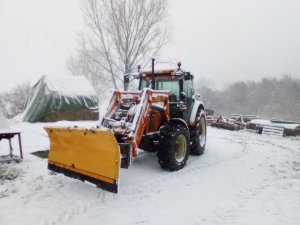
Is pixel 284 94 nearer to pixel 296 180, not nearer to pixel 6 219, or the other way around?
pixel 296 180

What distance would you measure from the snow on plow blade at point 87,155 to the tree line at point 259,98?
128 feet

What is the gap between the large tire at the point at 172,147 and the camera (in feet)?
19.9

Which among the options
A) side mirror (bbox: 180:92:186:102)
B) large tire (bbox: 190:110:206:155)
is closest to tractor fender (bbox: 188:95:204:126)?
large tire (bbox: 190:110:206:155)

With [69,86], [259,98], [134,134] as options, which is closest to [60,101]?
[69,86]

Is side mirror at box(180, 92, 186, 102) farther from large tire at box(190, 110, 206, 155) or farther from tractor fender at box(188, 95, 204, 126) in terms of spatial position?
large tire at box(190, 110, 206, 155)

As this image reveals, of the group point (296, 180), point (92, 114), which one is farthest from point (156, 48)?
point (296, 180)

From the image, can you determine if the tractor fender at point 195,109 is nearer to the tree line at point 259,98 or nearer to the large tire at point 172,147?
the large tire at point 172,147

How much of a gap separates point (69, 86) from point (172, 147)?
9728 millimetres

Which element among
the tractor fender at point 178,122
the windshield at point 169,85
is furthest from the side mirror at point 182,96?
the tractor fender at point 178,122

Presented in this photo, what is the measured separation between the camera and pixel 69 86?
14586mm

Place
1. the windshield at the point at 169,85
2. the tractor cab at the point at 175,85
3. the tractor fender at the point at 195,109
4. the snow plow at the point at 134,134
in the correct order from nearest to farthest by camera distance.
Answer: the snow plow at the point at 134,134 → the tractor cab at the point at 175,85 → the windshield at the point at 169,85 → the tractor fender at the point at 195,109

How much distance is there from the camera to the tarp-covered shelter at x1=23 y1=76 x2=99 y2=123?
523 inches

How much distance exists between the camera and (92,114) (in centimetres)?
1439

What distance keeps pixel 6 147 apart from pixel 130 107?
4086 mm
